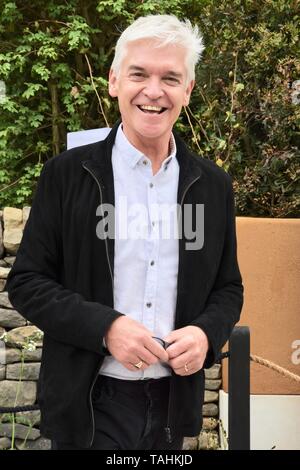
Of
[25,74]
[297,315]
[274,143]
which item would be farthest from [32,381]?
[25,74]

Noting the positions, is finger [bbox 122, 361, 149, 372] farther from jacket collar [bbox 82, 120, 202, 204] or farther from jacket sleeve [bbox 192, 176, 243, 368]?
jacket collar [bbox 82, 120, 202, 204]

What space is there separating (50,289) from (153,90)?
464 millimetres

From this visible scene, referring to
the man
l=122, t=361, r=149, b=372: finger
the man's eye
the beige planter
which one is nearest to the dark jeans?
the man

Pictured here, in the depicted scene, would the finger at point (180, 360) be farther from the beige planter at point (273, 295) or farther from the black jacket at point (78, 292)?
the beige planter at point (273, 295)

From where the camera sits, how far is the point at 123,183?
1661 mm

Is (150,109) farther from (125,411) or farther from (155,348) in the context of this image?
(125,411)

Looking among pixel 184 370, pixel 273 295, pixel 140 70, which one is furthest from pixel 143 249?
pixel 273 295

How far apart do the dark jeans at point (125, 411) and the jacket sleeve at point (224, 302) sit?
0.44ft

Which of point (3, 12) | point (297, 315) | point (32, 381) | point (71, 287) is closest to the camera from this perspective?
point (71, 287)

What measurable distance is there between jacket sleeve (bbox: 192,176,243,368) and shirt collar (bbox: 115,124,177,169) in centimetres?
19

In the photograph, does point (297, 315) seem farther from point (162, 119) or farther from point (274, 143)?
point (162, 119)

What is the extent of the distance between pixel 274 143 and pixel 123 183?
8.72ft

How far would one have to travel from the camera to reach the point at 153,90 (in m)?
1.59

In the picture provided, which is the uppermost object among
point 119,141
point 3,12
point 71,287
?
point 3,12
